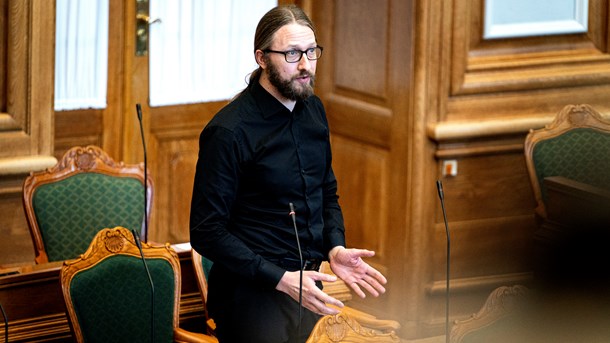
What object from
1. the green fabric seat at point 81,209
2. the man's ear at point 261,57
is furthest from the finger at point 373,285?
the green fabric seat at point 81,209

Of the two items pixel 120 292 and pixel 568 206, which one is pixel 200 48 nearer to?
pixel 568 206

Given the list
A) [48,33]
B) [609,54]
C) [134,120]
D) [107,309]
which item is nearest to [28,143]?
[48,33]

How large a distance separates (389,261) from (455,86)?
84 centimetres

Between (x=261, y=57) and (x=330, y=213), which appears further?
(x=330, y=213)

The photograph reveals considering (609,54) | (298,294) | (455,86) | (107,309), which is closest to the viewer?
(298,294)

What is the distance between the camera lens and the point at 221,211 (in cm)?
294

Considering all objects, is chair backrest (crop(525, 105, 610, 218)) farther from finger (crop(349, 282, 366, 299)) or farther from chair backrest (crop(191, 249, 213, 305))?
finger (crop(349, 282, 366, 299))

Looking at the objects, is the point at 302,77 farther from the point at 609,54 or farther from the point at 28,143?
the point at 609,54

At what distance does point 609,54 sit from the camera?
5.39m

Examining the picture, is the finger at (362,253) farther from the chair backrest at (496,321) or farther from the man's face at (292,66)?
the man's face at (292,66)

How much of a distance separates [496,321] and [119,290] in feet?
3.92

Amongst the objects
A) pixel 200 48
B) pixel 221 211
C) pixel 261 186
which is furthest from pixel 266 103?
pixel 200 48

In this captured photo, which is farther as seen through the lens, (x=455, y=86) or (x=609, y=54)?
(x=609, y=54)

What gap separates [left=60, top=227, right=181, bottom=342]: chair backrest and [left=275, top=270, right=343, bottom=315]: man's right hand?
0.74m
